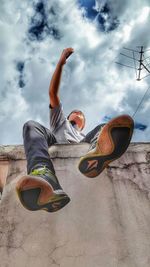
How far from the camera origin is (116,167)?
183 cm

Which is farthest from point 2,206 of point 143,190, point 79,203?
point 143,190

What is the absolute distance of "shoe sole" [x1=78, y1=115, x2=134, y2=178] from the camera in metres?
1.46

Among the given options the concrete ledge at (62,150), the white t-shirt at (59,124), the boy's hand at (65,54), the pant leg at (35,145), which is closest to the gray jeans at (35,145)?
the pant leg at (35,145)

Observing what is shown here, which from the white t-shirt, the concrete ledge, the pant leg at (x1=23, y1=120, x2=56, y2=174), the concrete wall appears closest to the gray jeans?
the pant leg at (x1=23, y1=120, x2=56, y2=174)

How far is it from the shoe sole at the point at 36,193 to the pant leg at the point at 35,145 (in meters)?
0.18

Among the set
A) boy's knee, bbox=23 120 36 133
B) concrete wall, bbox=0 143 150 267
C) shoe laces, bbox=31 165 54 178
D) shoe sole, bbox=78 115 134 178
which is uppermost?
boy's knee, bbox=23 120 36 133

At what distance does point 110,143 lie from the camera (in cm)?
146

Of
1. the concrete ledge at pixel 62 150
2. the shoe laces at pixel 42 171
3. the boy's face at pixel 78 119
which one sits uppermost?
the boy's face at pixel 78 119

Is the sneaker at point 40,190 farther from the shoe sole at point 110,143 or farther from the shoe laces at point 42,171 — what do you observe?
the shoe sole at point 110,143

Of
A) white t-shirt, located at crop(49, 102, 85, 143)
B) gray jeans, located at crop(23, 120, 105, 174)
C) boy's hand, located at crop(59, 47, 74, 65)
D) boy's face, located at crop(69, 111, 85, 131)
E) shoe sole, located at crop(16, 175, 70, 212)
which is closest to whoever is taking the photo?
shoe sole, located at crop(16, 175, 70, 212)

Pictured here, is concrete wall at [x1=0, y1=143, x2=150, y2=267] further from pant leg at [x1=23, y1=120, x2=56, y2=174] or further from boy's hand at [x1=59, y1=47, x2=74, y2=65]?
boy's hand at [x1=59, y1=47, x2=74, y2=65]

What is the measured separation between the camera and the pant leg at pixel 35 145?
4.75ft

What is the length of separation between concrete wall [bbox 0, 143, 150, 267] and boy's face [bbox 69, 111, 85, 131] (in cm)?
84

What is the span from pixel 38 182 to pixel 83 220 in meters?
0.48
